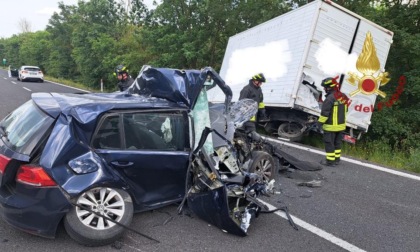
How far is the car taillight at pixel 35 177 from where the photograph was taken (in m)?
2.96

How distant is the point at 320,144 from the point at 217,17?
9.64m

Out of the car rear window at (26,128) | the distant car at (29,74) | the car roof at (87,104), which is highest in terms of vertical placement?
the car roof at (87,104)

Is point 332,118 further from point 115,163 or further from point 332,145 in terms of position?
point 115,163

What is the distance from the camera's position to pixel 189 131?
3.82 meters

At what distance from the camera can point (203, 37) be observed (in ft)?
56.3

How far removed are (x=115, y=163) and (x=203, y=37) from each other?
1459 cm

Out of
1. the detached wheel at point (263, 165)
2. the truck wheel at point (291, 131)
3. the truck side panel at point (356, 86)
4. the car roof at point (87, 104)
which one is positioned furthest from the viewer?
the truck wheel at point (291, 131)

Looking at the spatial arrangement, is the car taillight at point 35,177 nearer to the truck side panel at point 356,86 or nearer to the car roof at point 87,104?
the car roof at point 87,104

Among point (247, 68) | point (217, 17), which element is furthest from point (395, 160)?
point (217, 17)

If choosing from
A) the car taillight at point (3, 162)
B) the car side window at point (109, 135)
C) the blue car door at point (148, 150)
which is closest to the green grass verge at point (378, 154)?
the blue car door at point (148, 150)

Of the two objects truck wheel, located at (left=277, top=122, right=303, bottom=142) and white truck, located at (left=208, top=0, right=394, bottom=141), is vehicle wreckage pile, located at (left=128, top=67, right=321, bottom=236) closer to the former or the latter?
white truck, located at (left=208, top=0, right=394, bottom=141)

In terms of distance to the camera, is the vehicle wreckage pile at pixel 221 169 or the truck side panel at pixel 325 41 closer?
the vehicle wreckage pile at pixel 221 169

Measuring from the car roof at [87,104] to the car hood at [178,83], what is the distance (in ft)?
0.34

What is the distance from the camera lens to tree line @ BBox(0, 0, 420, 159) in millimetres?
10734
